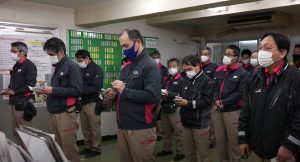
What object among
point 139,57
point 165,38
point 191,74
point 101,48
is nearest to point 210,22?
point 165,38

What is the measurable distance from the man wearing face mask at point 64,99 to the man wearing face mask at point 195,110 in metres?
1.09

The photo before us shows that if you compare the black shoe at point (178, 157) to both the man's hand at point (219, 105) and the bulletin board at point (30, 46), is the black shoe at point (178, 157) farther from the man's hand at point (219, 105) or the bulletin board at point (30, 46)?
the bulletin board at point (30, 46)

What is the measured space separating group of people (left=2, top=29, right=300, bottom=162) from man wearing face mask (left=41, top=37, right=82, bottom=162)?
1cm

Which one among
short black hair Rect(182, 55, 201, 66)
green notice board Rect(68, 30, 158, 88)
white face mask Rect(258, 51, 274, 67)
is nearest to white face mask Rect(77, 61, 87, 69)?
green notice board Rect(68, 30, 158, 88)

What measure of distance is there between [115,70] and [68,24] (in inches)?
50.1

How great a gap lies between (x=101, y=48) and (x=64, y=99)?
2.65 metres

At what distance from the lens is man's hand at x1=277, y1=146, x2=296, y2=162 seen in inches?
72.1

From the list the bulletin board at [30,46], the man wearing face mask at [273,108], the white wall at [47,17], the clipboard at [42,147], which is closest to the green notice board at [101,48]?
the white wall at [47,17]

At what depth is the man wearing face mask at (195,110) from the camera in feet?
10.4

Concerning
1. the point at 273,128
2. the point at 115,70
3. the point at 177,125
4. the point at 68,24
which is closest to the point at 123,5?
the point at 68,24

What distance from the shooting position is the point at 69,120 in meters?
3.08

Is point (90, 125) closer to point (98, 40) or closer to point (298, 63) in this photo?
point (98, 40)

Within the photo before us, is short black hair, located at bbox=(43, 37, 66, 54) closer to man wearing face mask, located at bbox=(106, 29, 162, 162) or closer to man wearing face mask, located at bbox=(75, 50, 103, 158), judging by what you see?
man wearing face mask, located at bbox=(106, 29, 162, 162)

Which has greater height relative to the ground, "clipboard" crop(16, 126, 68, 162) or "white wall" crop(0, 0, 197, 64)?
"white wall" crop(0, 0, 197, 64)
